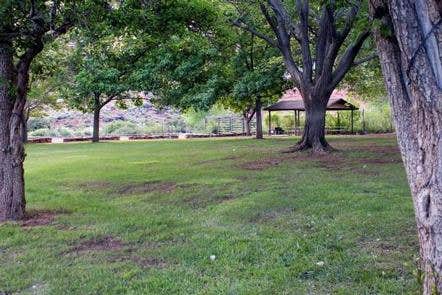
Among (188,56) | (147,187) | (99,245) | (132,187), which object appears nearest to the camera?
(99,245)

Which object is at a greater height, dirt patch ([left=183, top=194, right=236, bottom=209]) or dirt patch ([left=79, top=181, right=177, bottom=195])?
dirt patch ([left=79, top=181, right=177, bottom=195])

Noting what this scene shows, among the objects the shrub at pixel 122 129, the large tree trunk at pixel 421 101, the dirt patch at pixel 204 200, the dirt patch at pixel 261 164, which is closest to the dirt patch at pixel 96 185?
the dirt patch at pixel 204 200

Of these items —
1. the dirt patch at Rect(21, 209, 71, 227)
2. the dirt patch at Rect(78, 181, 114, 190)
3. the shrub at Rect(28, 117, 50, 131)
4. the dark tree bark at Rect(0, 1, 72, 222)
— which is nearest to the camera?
the dark tree bark at Rect(0, 1, 72, 222)

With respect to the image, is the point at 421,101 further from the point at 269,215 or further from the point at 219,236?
the point at 269,215

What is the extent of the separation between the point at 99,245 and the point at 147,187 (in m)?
4.63

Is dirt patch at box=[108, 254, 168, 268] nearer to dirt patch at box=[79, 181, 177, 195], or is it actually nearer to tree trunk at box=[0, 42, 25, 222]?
tree trunk at box=[0, 42, 25, 222]

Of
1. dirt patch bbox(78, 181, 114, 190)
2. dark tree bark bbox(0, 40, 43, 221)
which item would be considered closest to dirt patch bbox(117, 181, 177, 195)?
dirt patch bbox(78, 181, 114, 190)

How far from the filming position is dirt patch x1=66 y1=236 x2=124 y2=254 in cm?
620

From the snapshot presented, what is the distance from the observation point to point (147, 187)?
1101 centimetres

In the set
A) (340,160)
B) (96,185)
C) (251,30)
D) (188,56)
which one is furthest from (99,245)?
(188,56)

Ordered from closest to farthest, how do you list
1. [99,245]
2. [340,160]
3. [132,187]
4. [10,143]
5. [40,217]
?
[99,245] → [10,143] → [40,217] → [132,187] → [340,160]

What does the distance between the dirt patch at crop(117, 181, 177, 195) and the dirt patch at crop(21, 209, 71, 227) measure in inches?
77.5

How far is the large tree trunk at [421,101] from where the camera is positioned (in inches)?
137

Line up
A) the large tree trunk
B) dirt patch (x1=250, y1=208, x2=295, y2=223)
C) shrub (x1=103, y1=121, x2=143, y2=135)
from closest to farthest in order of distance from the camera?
the large tree trunk, dirt patch (x1=250, y1=208, x2=295, y2=223), shrub (x1=103, y1=121, x2=143, y2=135)
